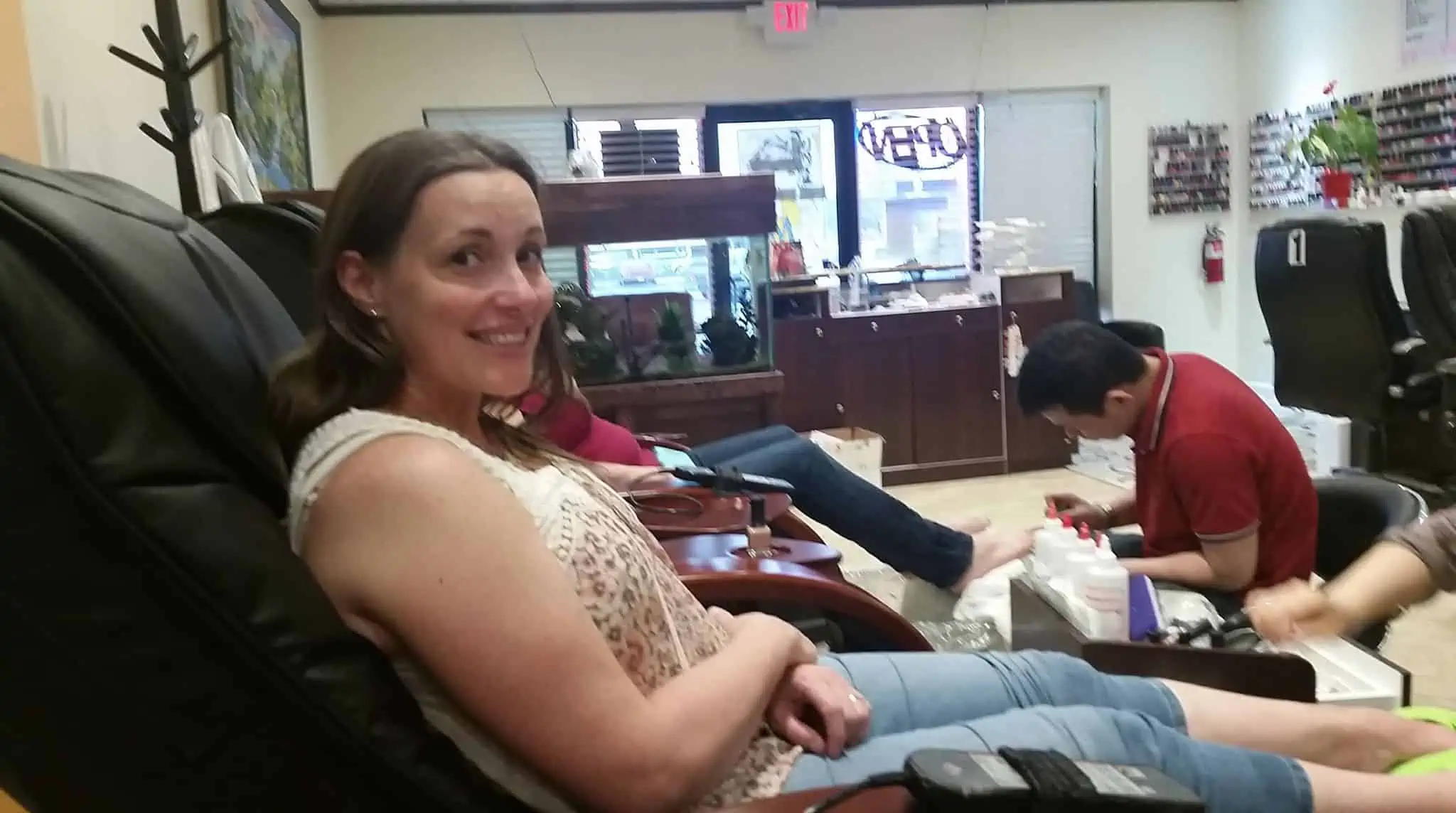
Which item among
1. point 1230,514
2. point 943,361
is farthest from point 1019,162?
point 1230,514

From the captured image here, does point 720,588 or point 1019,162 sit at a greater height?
point 1019,162

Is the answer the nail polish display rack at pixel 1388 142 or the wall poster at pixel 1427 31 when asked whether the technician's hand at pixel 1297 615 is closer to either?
the nail polish display rack at pixel 1388 142

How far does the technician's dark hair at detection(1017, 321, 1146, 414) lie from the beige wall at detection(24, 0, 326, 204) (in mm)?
1728

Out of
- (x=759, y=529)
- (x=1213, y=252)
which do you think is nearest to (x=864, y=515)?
(x=759, y=529)

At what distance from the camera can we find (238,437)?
841mm

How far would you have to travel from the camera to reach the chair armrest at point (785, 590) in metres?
1.50

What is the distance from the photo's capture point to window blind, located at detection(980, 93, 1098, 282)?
5359 millimetres

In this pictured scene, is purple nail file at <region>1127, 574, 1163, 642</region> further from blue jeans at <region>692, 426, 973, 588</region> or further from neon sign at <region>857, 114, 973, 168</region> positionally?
neon sign at <region>857, 114, 973, 168</region>

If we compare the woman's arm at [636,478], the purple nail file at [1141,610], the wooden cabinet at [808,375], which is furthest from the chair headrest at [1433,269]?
the woman's arm at [636,478]

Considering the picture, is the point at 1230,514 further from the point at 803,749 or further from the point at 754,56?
the point at 754,56

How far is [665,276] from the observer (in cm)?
367

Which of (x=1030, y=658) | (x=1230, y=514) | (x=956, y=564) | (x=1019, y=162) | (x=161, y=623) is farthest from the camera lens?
(x=1019, y=162)

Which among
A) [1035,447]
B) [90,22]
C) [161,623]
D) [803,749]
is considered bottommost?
[1035,447]

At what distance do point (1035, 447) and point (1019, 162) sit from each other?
4.90 feet
